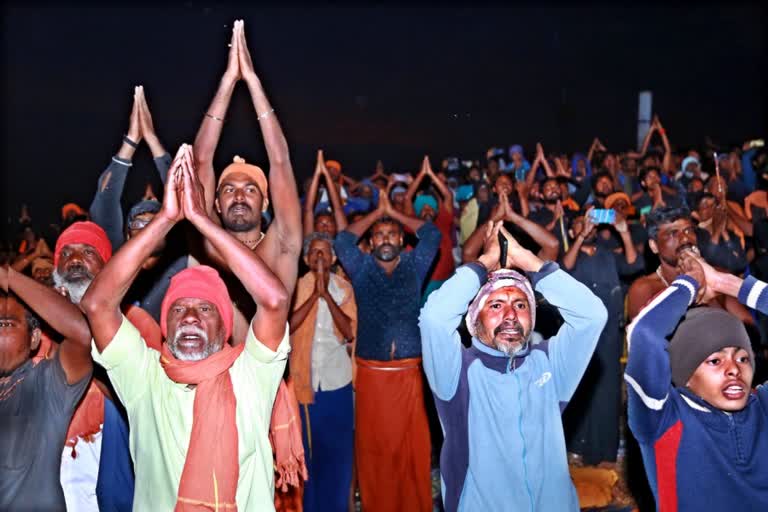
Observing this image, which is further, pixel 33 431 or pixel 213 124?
pixel 213 124

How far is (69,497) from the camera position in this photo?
3.94 meters

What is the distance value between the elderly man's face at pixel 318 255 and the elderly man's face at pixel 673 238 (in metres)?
2.48

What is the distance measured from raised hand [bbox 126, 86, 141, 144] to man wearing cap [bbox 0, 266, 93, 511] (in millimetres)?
1672

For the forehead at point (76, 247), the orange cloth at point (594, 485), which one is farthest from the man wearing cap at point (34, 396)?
the orange cloth at point (594, 485)

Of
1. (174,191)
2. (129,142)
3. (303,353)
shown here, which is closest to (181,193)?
(174,191)

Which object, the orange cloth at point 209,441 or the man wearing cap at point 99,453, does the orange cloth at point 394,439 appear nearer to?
the man wearing cap at point 99,453

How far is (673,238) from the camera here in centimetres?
479

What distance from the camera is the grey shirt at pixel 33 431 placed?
3.22 m

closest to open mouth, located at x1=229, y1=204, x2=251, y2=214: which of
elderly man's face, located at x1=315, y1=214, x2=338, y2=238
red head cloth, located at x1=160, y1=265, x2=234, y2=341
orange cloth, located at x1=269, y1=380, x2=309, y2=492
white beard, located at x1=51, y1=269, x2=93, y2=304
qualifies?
white beard, located at x1=51, y1=269, x2=93, y2=304

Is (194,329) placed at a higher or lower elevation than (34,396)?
higher

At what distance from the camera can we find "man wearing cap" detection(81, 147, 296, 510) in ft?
9.65

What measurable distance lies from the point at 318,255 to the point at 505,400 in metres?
2.86

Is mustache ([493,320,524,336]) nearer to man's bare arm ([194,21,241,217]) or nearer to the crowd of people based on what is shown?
the crowd of people

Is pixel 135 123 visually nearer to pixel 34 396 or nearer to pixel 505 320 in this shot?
pixel 34 396
